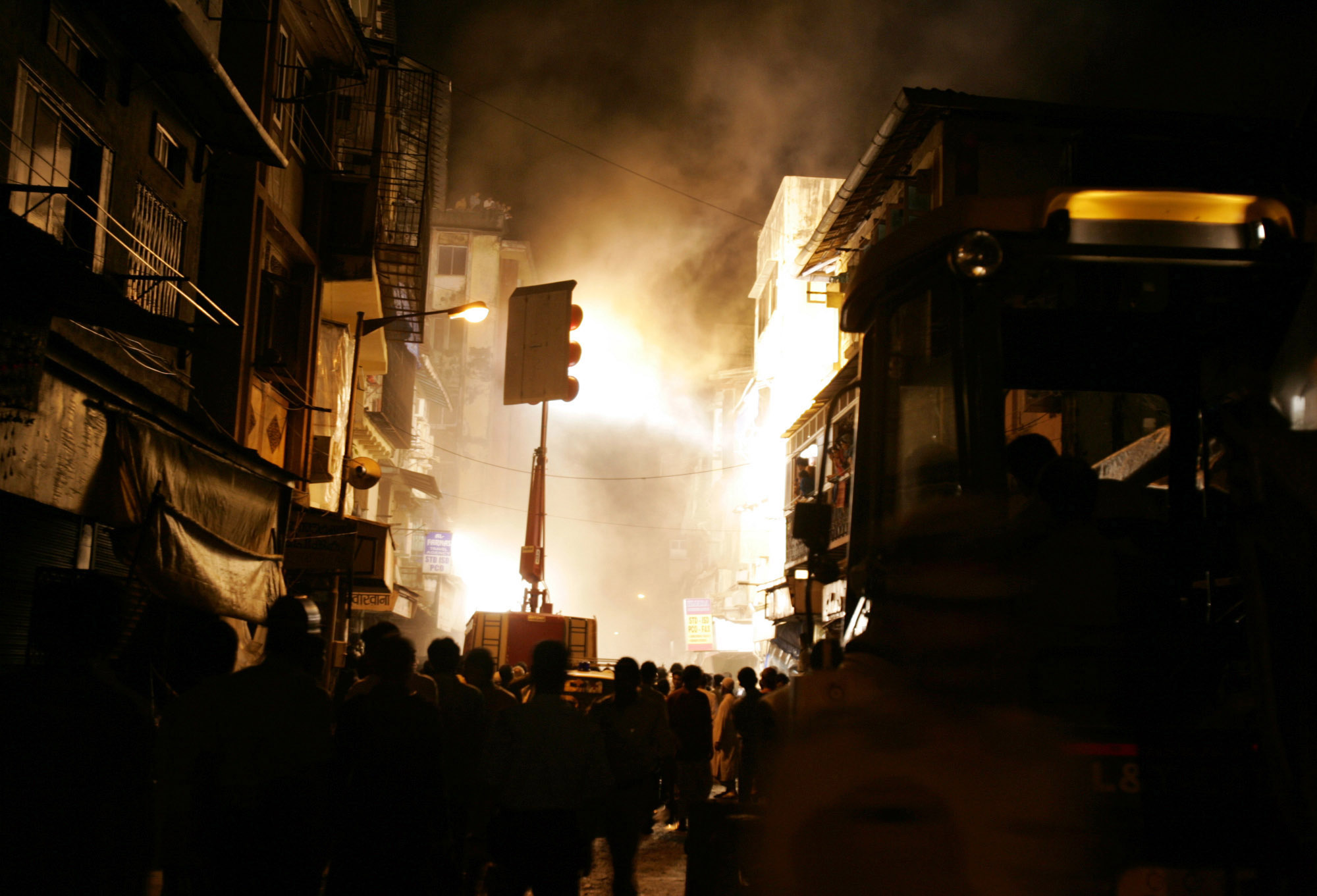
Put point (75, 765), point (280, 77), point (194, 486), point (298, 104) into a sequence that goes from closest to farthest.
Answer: point (75, 765) → point (194, 486) → point (280, 77) → point (298, 104)

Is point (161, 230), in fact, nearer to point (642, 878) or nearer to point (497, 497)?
point (642, 878)

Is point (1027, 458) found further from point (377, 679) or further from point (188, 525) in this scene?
point (188, 525)

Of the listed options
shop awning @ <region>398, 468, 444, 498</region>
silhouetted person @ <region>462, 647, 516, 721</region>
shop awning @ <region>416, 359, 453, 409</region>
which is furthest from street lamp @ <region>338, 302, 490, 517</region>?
shop awning @ <region>416, 359, 453, 409</region>

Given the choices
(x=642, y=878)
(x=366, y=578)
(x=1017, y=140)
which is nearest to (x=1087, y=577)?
(x=642, y=878)

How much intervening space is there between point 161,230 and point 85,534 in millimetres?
3972

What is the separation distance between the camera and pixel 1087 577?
351 cm

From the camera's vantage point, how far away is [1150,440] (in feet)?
14.4

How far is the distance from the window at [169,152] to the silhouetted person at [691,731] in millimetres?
8640

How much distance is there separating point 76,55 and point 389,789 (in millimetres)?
9088

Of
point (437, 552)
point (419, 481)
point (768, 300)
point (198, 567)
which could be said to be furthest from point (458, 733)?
point (768, 300)

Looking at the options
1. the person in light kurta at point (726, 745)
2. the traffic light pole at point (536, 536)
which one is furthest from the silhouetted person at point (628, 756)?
the traffic light pole at point (536, 536)

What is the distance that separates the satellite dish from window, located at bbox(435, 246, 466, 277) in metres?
53.2

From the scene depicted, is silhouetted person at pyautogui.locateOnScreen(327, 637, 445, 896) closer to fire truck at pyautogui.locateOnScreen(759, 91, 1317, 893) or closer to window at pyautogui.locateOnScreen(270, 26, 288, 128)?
fire truck at pyautogui.locateOnScreen(759, 91, 1317, 893)

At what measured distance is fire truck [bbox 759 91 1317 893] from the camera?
3.02 meters
